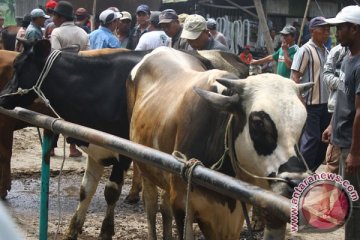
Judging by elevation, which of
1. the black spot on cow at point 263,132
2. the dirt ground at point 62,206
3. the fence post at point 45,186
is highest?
the black spot on cow at point 263,132

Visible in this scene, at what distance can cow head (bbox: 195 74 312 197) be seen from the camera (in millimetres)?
3225

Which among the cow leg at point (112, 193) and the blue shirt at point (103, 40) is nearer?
the cow leg at point (112, 193)

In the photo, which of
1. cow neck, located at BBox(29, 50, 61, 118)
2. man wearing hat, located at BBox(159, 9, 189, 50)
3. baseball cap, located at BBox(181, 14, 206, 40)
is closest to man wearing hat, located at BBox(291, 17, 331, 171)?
baseball cap, located at BBox(181, 14, 206, 40)

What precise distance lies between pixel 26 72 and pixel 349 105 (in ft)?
9.00

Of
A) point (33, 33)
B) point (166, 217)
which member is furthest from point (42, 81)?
point (33, 33)

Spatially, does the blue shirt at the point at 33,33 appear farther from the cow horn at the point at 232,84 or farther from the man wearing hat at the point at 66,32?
the cow horn at the point at 232,84

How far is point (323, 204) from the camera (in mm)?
2479

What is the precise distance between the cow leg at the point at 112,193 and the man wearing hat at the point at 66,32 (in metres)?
2.70

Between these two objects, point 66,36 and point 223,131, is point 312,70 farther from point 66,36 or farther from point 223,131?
point 223,131

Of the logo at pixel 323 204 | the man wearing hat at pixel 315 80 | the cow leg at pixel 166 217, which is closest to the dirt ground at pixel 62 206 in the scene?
the cow leg at pixel 166 217

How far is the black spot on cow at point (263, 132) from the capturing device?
10.8 ft

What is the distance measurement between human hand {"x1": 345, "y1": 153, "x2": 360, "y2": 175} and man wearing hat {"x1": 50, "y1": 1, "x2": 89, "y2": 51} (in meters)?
4.54

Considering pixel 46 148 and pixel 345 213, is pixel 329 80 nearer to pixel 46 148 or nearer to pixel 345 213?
pixel 46 148

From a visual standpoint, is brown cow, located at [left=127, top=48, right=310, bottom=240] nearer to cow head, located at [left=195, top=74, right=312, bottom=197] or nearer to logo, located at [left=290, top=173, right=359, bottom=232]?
cow head, located at [left=195, top=74, right=312, bottom=197]
